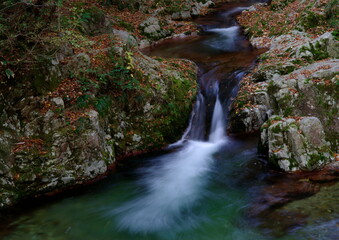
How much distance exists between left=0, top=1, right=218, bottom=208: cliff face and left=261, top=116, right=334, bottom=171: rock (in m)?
3.25

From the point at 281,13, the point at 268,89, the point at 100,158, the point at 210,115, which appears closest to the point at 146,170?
the point at 100,158

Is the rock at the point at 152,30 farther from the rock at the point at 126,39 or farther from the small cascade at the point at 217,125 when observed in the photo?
the small cascade at the point at 217,125

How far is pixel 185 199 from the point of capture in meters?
5.73

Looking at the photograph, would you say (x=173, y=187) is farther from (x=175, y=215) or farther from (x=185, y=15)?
(x=185, y=15)

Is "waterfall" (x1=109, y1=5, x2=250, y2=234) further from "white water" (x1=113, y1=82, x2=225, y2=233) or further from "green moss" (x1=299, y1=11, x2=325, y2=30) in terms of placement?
"green moss" (x1=299, y1=11, x2=325, y2=30)

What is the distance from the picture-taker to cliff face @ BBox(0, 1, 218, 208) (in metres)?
5.62

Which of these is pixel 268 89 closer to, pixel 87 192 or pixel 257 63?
pixel 257 63

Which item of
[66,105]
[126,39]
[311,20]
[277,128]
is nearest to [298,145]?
[277,128]

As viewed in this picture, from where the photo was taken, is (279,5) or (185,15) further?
(185,15)

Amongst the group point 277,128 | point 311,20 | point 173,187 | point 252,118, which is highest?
point 311,20

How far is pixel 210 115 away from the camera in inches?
348

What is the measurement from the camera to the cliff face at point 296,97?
570cm

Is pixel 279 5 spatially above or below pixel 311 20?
above

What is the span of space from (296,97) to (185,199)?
4328mm
